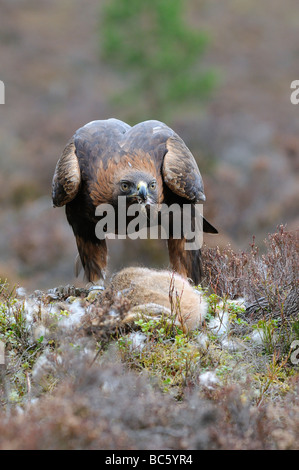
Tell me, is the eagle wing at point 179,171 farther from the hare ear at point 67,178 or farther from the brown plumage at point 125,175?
the hare ear at point 67,178

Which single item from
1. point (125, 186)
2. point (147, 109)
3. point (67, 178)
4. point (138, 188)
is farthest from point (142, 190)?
point (147, 109)

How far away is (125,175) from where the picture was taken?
5102 millimetres

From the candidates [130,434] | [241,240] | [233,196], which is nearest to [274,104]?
[233,196]

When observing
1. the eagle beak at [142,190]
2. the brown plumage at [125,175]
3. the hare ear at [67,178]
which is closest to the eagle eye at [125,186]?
the brown plumage at [125,175]

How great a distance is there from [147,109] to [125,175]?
12.7 m

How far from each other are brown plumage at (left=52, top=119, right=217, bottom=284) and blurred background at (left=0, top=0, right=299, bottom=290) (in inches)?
144

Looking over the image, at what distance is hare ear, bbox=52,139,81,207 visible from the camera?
5441 mm

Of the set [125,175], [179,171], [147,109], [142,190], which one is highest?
[147,109]

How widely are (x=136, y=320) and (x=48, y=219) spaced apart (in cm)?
1013

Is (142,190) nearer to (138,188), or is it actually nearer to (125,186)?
(138,188)

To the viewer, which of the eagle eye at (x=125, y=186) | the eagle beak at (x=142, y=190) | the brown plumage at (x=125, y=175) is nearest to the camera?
the eagle beak at (x=142, y=190)

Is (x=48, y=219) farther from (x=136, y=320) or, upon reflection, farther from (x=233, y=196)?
(x=136, y=320)

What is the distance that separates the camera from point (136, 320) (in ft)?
13.6

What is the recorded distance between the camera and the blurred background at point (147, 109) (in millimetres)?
13031
